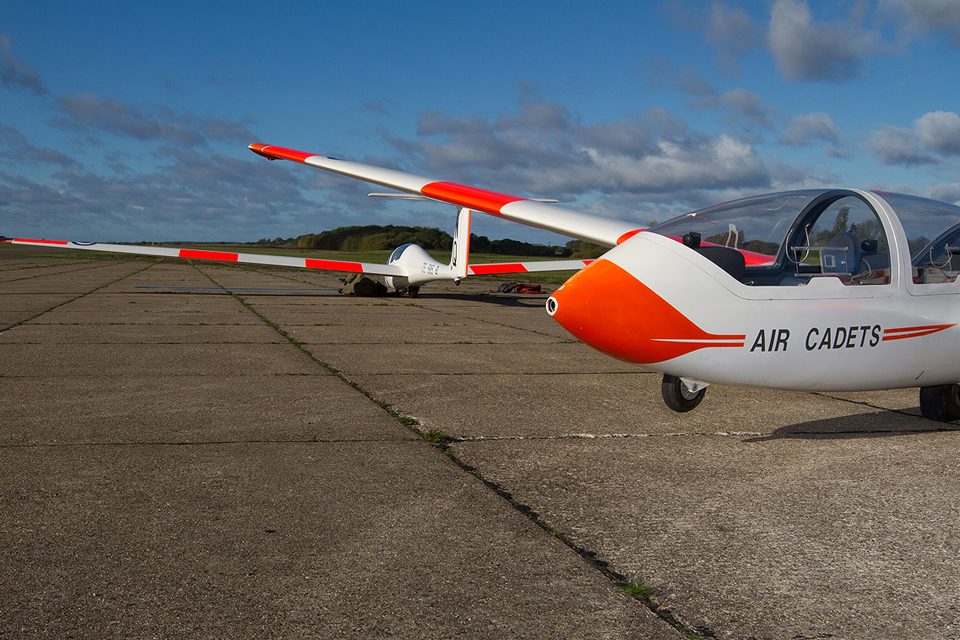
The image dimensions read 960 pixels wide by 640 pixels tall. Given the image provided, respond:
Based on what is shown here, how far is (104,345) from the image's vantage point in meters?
10.1

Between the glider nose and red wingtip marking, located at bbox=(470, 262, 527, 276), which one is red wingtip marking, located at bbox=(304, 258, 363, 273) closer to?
red wingtip marking, located at bbox=(470, 262, 527, 276)

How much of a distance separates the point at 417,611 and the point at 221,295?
70.1 ft

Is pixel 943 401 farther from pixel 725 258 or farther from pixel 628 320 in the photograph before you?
pixel 628 320

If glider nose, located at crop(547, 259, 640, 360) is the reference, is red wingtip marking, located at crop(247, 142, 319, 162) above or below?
above

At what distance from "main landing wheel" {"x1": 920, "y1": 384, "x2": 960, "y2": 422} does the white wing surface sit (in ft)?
9.64

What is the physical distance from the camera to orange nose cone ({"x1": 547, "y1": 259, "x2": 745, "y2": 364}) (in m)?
4.56

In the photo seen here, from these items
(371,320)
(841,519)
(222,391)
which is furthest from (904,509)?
(371,320)

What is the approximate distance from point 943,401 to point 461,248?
16.3 m

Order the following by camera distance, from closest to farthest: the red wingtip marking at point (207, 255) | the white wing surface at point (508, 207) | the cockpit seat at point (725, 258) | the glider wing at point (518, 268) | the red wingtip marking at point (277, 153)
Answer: the cockpit seat at point (725, 258) < the white wing surface at point (508, 207) < the red wingtip marking at point (277, 153) < the red wingtip marking at point (207, 255) < the glider wing at point (518, 268)

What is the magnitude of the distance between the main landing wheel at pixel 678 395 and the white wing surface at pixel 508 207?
160 cm

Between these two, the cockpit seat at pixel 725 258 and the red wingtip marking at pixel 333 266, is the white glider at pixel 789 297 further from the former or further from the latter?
the red wingtip marking at pixel 333 266

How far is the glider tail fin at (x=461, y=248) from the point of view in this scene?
21.1m

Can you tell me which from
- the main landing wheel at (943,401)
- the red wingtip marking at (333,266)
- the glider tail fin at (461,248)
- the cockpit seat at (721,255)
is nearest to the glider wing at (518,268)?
the glider tail fin at (461,248)

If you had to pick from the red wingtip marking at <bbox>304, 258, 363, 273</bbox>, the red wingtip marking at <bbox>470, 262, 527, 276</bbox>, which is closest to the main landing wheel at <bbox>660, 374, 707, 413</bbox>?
the red wingtip marking at <bbox>470, 262, 527, 276</bbox>
